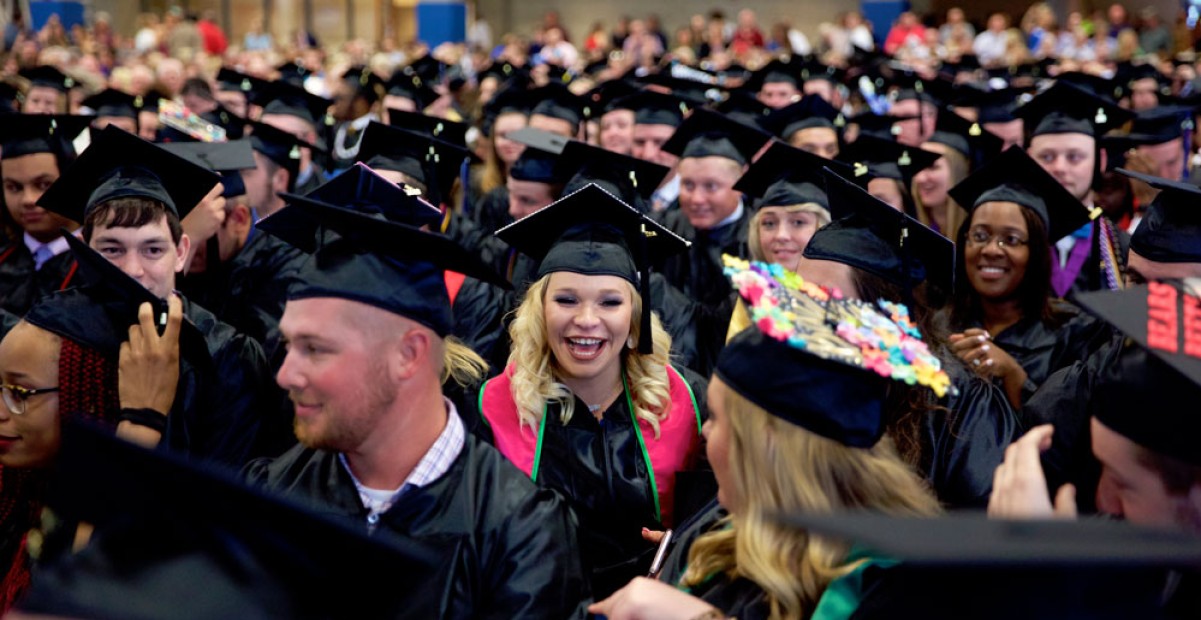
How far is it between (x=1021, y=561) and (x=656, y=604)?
0.90 metres

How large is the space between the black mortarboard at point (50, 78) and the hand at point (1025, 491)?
30.1 ft

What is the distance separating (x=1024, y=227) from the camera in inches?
171

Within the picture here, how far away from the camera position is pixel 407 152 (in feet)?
18.4

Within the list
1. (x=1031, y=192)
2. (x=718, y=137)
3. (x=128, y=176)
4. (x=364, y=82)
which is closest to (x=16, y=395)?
(x=128, y=176)

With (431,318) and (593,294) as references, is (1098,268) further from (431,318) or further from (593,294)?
(431,318)

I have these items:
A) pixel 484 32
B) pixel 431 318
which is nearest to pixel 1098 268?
pixel 431 318

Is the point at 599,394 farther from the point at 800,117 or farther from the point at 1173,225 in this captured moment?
the point at 800,117

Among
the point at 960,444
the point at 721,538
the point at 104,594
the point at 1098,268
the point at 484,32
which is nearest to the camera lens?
the point at 104,594

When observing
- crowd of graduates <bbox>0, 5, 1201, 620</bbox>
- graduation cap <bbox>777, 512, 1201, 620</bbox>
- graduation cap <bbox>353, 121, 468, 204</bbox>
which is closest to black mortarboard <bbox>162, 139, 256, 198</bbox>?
crowd of graduates <bbox>0, 5, 1201, 620</bbox>

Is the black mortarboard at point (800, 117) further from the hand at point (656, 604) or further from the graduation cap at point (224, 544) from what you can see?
the graduation cap at point (224, 544)

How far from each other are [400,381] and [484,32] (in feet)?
73.7

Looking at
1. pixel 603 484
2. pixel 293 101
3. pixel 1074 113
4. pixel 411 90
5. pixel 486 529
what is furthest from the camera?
pixel 411 90

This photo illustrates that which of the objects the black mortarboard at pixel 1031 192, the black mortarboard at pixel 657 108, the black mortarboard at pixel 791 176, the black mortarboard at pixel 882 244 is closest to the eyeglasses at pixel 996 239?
the black mortarboard at pixel 1031 192

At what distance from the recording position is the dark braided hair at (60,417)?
292 centimetres
